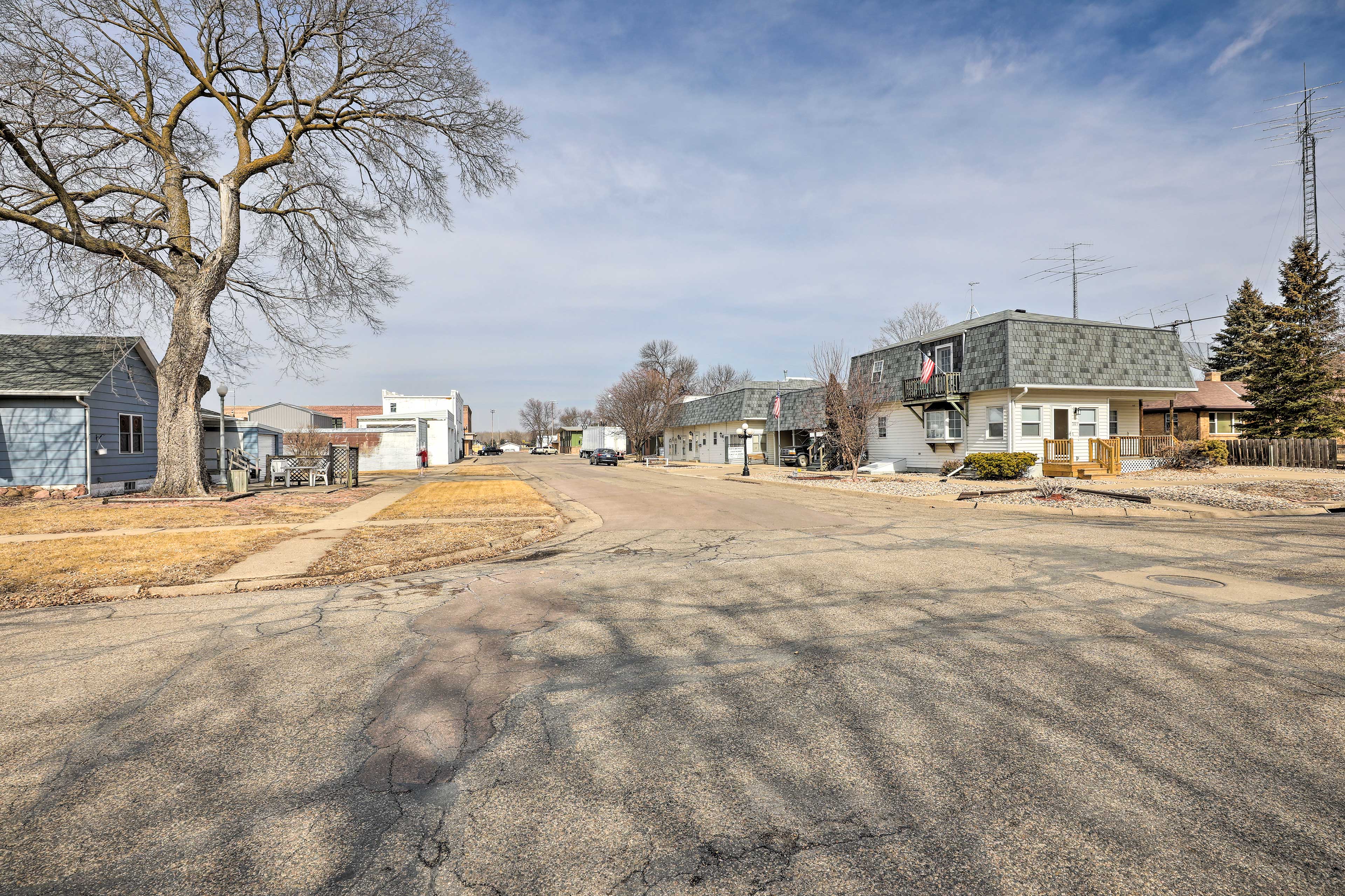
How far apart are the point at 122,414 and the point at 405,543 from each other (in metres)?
17.9

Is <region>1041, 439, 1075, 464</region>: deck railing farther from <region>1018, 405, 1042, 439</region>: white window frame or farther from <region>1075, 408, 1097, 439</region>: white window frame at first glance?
<region>1075, 408, 1097, 439</region>: white window frame

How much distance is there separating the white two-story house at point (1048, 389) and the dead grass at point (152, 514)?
2257 centimetres

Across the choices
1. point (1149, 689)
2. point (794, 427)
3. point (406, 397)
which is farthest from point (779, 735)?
point (406, 397)

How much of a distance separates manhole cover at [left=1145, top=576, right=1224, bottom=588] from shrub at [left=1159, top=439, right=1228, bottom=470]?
21.9 m

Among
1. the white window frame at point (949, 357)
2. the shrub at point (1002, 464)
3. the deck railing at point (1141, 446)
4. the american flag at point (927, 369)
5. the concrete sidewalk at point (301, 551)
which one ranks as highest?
the white window frame at point (949, 357)

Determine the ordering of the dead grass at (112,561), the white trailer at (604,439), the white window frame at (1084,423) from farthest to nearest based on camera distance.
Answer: the white trailer at (604,439) → the white window frame at (1084,423) → the dead grass at (112,561)

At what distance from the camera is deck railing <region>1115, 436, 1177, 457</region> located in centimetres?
2550

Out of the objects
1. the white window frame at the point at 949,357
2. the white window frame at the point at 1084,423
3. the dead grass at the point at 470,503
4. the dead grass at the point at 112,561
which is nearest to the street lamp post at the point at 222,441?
the dead grass at the point at 470,503

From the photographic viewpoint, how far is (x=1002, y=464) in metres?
22.2

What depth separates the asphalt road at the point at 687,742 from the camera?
2467 mm

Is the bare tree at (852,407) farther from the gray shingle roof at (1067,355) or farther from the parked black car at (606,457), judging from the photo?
the parked black car at (606,457)

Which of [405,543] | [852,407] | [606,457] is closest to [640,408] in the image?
[606,457]

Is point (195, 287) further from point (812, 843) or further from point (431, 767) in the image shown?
point (812, 843)

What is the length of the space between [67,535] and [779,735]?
1319 centimetres
